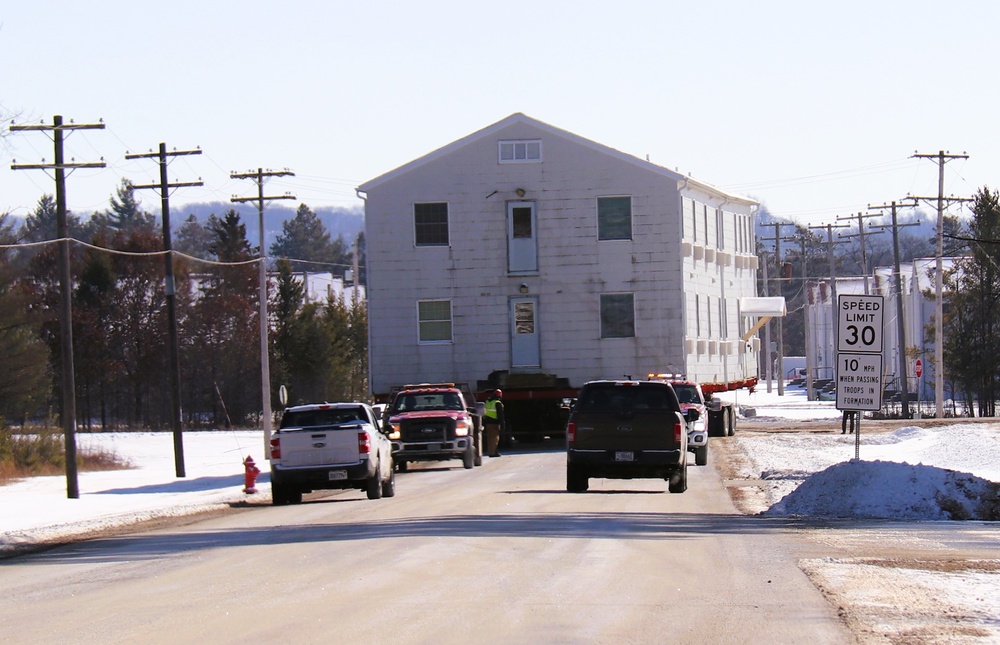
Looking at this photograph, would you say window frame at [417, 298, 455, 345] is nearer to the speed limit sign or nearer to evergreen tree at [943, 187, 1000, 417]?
the speed limit sign

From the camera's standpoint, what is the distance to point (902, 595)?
12.5 meters

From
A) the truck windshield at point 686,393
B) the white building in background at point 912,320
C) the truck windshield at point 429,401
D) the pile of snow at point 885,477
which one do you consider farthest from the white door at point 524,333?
the white building in background at point 912,320

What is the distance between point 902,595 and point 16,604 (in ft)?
25.9

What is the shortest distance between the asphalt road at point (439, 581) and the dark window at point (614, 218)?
88.6ft

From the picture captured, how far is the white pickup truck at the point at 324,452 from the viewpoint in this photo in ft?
83.5

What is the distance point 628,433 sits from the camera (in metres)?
24.8

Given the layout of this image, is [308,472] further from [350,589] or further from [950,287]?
[950,287]

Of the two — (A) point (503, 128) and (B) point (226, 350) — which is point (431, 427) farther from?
(B) point (226, 350)

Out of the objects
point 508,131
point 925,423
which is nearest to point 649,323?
point 508,131

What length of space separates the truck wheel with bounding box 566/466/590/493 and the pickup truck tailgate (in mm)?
3789

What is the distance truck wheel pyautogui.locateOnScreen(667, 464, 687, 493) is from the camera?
83.0 ft

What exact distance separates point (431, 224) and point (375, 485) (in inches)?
959

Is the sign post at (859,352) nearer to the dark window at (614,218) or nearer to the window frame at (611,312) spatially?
the window frame at (611,312)

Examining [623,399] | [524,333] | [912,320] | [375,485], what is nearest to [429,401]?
[375,485]
